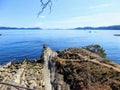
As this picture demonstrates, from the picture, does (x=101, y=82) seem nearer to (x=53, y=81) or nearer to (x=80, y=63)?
(x=53, y=81)

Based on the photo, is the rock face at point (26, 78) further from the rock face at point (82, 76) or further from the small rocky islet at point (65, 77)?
the rock face at point (82, 76)

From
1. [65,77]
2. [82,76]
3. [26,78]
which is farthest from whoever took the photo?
[65,77]

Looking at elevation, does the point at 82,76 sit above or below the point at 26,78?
above

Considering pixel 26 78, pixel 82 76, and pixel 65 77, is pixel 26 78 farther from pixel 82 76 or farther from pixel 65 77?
pixel 82 76

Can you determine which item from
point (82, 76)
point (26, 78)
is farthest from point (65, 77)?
point (26, 78)

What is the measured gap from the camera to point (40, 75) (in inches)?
993

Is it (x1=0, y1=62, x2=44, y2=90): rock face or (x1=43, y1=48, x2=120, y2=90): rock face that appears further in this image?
(x1=43, y1=48, x2=120, y2=90): rock face

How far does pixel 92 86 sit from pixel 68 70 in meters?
5.60

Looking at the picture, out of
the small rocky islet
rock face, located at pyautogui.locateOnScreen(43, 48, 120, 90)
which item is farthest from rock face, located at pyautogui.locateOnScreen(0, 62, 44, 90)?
rock face, located at pyautogui.locateOnScreen(43, 48, 120, 90)

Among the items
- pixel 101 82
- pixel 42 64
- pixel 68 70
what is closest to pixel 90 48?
pixel 42 64

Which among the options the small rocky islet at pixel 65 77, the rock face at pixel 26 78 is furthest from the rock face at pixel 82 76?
the rock face at pixel 26 78

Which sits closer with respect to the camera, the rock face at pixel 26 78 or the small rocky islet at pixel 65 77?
the rock face at pixel 26 78

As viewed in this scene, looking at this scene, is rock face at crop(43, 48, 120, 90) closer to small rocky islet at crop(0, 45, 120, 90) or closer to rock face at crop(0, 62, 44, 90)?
small rocky islet at crop(0, 45, 120, 90)

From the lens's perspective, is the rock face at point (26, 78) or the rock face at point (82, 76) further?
the rock face at point (82, 76)
